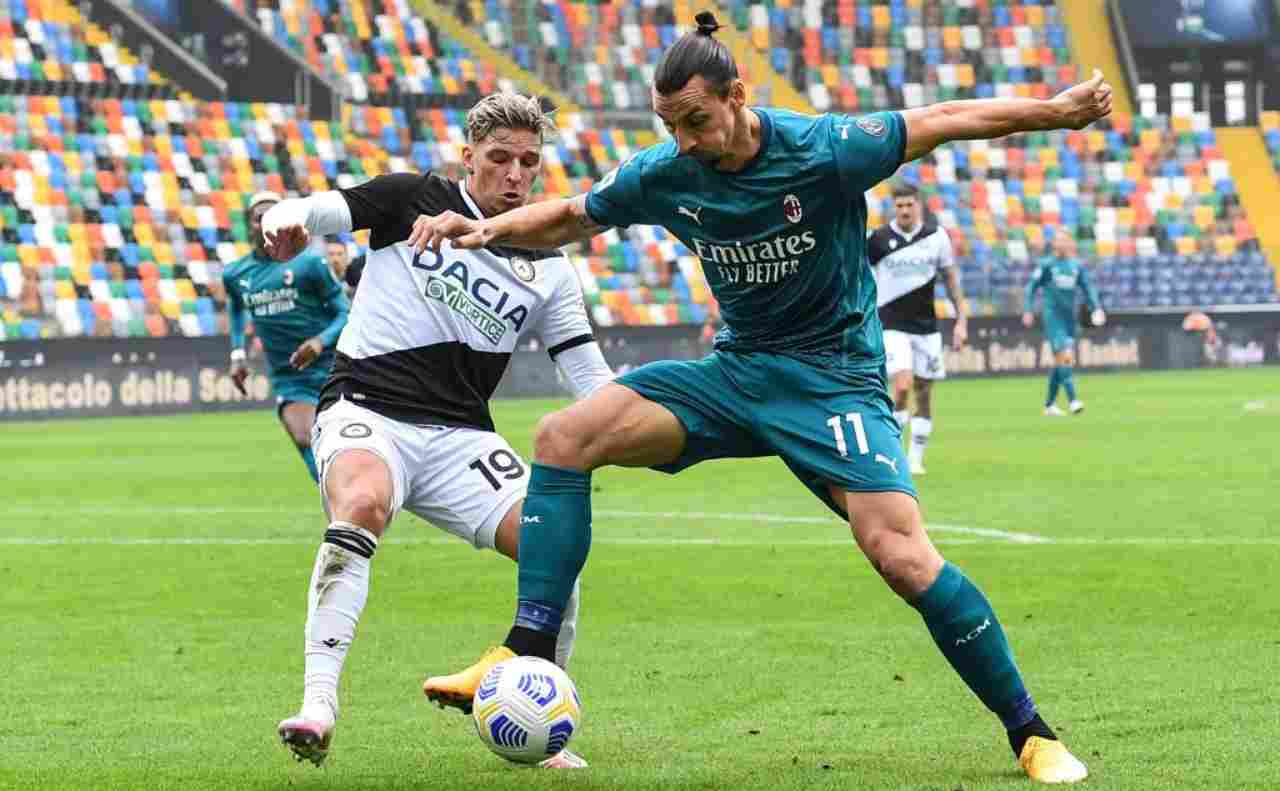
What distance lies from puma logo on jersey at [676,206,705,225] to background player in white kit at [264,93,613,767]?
2.61 ft

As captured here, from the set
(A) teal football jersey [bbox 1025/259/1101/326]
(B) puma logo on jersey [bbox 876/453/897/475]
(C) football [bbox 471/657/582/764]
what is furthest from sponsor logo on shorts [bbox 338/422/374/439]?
(A) teal football jersey [bbox 1025/259/1101/326]

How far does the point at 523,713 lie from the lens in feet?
19.5

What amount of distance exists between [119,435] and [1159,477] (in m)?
14.8

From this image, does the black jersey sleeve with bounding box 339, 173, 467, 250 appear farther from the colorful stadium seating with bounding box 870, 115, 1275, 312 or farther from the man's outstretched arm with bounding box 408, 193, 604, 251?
the colorful stadium seating with bounding box 870, 115, 1275, 312

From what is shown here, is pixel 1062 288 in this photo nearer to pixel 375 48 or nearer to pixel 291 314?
pixel 375 48

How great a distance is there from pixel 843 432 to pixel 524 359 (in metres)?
30.3

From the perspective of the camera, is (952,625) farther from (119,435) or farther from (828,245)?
(119,435)

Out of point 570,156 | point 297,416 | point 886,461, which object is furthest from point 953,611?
point 570,156

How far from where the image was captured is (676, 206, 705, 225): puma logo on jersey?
634 centimetres

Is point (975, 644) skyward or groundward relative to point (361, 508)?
groundward

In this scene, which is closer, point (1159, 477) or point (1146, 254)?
point (1159, 477)

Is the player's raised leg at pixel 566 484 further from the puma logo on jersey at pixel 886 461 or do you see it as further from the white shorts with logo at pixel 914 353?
the white shorts with logo at pixel 914 353

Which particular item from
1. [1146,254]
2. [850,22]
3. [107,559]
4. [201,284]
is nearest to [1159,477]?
[107,559]

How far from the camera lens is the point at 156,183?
38000 mm
